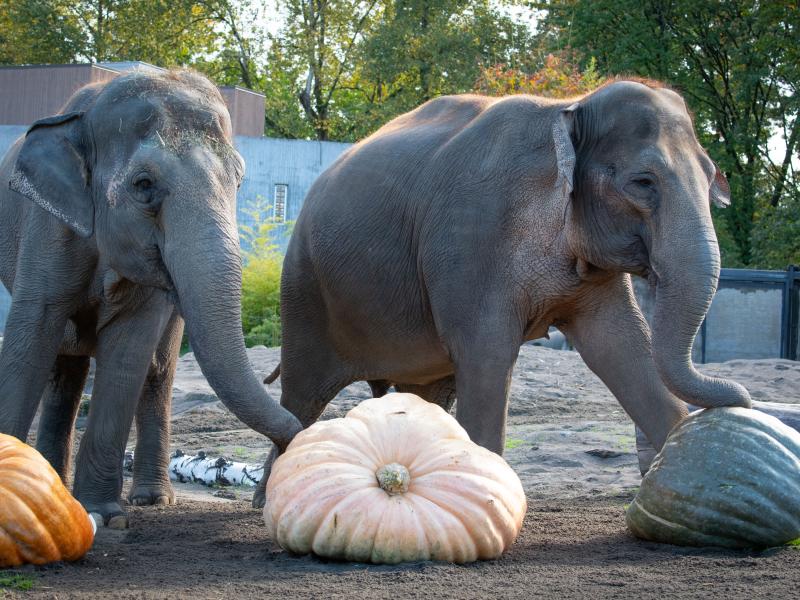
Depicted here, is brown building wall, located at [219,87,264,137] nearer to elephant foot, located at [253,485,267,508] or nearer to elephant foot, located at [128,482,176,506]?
elephant foot, located at [128,482,176,506]

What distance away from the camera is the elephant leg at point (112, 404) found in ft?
20.8

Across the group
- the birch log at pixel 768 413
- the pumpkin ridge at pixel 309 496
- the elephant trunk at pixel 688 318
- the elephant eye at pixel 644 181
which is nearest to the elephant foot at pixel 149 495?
the pumpkin ridge at pixel 309 496

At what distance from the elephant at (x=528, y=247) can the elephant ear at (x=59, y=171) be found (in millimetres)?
1847

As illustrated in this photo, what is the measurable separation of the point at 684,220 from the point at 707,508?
1361 millimetres

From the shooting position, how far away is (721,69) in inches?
1380

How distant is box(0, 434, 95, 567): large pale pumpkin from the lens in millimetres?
4664

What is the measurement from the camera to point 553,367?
15.8m

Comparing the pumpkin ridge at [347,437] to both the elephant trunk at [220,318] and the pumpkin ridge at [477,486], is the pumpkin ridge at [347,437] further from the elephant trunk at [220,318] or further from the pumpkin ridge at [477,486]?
the pumpkin ridge at [477,486]

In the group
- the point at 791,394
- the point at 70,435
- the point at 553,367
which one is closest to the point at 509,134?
the point at 70,435

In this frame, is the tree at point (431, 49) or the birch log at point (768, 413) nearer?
the birch log at point (768, 413)

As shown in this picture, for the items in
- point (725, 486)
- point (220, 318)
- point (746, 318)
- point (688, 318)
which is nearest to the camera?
point (725, 486)

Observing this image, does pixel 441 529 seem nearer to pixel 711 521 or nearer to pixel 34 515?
pixel 711 521

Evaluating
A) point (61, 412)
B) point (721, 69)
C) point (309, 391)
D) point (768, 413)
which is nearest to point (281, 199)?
point (721, 69)

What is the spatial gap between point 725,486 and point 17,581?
9.75 feet
